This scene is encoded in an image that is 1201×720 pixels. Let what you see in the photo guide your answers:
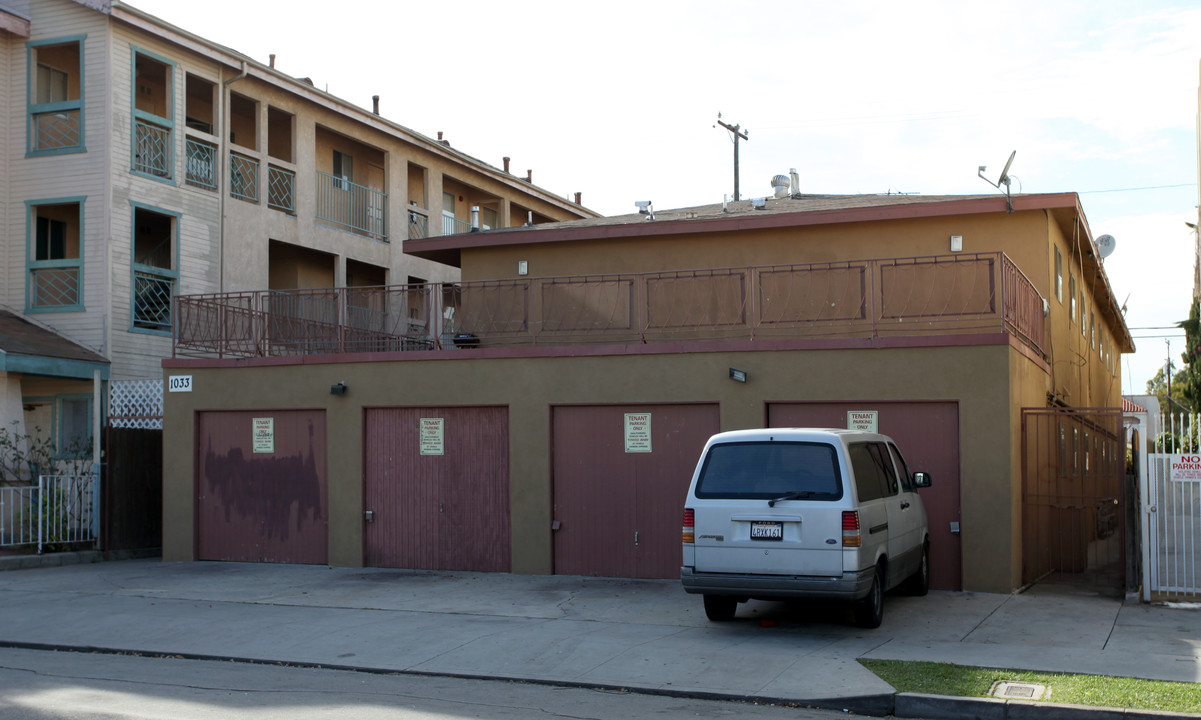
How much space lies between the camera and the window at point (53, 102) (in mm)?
19469

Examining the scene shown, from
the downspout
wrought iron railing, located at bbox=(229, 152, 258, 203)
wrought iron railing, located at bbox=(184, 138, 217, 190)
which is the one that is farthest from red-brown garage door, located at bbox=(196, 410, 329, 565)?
wrought iron railing, located at bbox=(229, 152, 258, 203)

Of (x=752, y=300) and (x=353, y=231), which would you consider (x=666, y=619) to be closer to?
(x=752, y=300)

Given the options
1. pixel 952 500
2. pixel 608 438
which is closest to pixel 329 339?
pixel 608 438

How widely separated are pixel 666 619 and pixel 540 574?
366 cm

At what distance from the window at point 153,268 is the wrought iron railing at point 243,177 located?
1.45 metres

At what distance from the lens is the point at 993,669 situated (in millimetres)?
8414

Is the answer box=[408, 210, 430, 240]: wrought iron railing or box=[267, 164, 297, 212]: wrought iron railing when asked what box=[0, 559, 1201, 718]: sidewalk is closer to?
box=[267, 164, 297, 212]: wrought iron railing

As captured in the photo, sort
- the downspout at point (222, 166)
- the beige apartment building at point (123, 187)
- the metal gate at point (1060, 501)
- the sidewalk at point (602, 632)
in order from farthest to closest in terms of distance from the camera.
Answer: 1. the downspout at point (222, 166)
2. the beige apartment building at point (123, 187)
3. the metal gate at point (1060, 501)
4. the sidewalk at point (602, 632)

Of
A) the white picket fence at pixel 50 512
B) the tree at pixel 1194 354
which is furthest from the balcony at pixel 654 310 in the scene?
the tree at pixel 1194 354

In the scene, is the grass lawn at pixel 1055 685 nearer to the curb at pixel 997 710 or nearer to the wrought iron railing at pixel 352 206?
the curb at pixel 997 710

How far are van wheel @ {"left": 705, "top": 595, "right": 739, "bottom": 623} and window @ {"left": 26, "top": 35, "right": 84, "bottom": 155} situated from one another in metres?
14.5

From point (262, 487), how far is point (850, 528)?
31.3 ft

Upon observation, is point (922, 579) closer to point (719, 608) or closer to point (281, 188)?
point (719, 608)

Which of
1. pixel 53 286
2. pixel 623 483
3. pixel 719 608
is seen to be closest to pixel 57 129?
pixel 53 286
